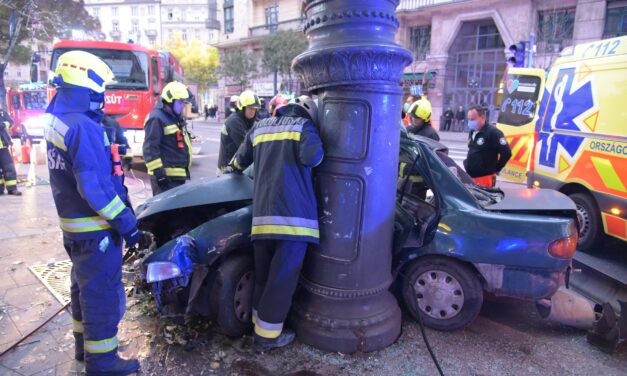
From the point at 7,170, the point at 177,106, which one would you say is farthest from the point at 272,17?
the point at 177,106

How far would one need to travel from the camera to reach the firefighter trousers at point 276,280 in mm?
3023

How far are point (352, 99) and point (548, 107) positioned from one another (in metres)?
4.76

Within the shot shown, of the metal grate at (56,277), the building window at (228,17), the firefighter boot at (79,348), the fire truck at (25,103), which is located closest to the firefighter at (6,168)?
the metal grate at (56,277)

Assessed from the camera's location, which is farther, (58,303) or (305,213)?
(58,303)

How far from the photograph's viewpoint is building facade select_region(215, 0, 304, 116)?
3847 centimetres

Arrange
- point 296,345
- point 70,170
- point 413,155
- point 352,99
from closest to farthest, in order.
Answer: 1. point 70,170
2. point 352,99
3. point 296,345
4. point 413,155

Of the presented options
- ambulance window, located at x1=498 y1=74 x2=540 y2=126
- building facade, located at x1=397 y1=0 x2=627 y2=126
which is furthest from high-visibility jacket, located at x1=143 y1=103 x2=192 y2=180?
building facade, located at x1=397 y1=0 x2=627 y2=126

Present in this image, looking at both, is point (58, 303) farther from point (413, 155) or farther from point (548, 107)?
point (548, 107)

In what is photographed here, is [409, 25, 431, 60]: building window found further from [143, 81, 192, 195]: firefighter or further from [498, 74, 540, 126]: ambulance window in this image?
[143, 81, 192, 195]: firefighter

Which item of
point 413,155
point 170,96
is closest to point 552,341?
point 413,155

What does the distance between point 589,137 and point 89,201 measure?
5.69 meters

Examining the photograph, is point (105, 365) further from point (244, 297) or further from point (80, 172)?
point (80, 172)

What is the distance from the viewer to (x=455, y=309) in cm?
344

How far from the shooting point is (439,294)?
3463 millimetres
